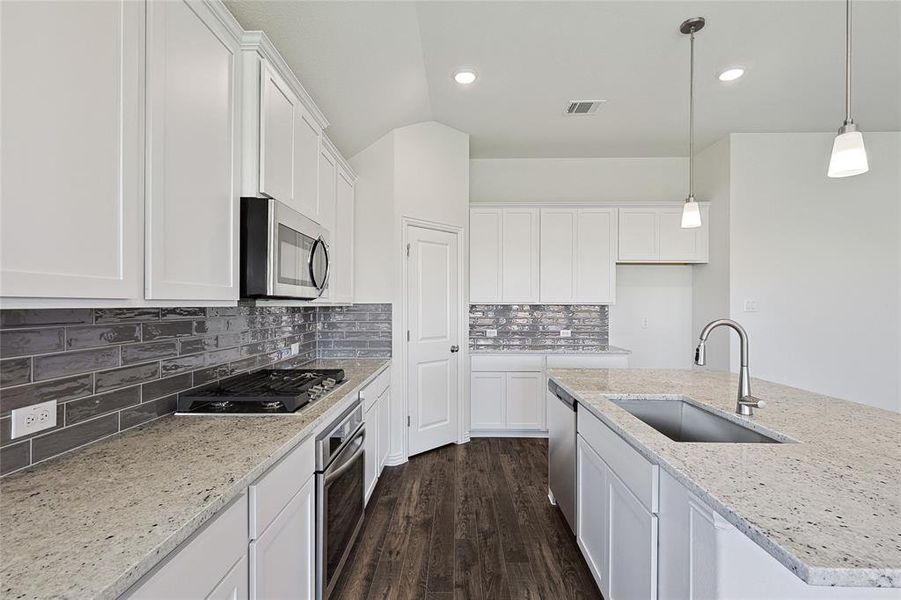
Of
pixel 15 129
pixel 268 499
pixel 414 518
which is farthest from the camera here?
pixel 414 518

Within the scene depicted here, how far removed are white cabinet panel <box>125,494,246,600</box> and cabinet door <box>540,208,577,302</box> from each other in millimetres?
3521

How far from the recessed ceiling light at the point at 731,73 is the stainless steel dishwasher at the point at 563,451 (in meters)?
2.50

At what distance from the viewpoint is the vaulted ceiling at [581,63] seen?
2213mm

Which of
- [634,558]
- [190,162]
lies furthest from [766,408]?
[190,162]

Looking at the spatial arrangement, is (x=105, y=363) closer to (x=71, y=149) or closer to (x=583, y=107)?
(x=71, y=149)

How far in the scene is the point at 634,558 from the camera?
141cm

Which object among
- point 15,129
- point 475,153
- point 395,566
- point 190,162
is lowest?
point 395,566

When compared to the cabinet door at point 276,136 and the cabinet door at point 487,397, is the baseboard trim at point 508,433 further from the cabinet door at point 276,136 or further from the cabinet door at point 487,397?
the cabinet door at point 276,136

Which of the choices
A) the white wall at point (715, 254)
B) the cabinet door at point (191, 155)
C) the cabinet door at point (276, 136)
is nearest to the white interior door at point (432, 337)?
the cabinet door at point (276, 136)

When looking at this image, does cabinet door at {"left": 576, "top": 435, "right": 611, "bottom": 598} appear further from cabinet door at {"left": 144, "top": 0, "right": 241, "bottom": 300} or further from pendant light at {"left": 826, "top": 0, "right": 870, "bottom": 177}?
cabinet door at {"left": 144, "top": 0, "right": 241, "bottom": 300}

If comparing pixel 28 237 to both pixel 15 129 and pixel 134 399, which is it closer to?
pixel 15 129

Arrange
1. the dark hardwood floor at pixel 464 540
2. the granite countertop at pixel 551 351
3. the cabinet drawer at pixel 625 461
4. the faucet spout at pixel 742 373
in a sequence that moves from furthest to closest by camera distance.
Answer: the granite countertop at pixel 551 351
the dark hardwood floor at pixel 464 540
the faucet spout at pixel 742 373
the cabinet drawer at pixel 625 461

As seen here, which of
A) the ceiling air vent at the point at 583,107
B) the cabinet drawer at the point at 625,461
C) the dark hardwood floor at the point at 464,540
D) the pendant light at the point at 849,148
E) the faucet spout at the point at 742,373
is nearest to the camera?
the cabinet drawer at the point at 625,461

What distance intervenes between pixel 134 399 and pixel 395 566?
57.4 inches
